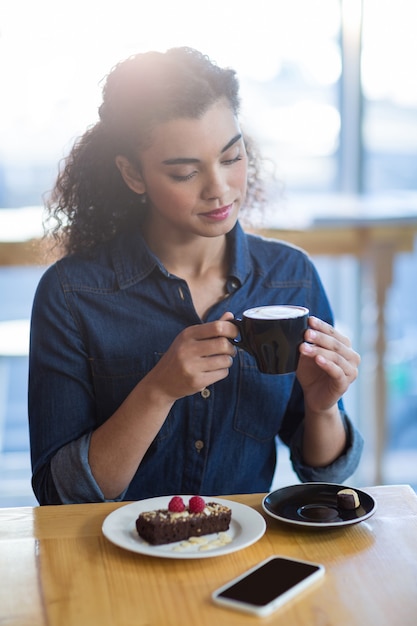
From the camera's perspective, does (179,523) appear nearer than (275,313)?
Yes

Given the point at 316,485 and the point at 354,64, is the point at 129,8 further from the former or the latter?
the point at 316,485

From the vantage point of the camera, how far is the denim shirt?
1.52 m

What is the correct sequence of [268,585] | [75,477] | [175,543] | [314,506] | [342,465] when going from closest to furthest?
[268,585]
[175,543]
[314,506]
[75,477]
[342,465]

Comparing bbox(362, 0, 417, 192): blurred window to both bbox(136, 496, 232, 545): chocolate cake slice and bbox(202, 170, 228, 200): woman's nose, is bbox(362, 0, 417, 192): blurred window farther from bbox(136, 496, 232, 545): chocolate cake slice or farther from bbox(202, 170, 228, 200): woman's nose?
bbox(136, 496, 232, 545): chocolate cake slice

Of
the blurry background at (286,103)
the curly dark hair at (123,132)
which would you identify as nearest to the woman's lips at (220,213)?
the curly dark hair at (123,132)

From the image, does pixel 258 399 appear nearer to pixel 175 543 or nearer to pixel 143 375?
pixel 143 375

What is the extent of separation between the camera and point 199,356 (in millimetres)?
1297

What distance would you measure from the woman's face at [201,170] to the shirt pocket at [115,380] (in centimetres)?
25

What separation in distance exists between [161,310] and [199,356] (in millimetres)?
301

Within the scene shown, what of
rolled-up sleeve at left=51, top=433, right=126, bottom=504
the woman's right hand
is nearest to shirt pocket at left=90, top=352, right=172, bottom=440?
rolled-up sleeve at left=51, top=433, right=126, bottom=504

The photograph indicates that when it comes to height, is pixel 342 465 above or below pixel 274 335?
below

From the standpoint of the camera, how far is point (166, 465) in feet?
5.16

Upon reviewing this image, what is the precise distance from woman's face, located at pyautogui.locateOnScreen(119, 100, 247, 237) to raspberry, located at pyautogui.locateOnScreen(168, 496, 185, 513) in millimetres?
478

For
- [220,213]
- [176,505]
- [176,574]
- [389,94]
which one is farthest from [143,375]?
[389,94]
